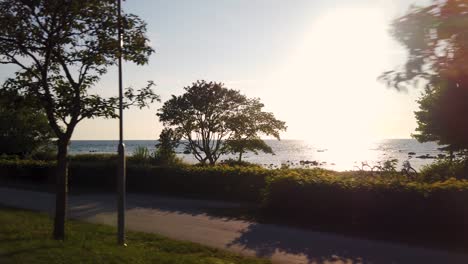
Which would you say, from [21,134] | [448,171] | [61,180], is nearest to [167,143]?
[21,134]

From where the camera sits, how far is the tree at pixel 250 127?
3538cm

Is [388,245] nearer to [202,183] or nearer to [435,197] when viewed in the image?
[435,197]

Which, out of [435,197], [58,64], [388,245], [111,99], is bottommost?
[388,245]

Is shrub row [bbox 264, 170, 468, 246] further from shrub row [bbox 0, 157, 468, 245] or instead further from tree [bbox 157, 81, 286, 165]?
tree [bbox 157, 81, 286, 165]

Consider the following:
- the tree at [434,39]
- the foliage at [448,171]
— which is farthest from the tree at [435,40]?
the foliage at [448,171]

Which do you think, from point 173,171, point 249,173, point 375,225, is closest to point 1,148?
point 173,171

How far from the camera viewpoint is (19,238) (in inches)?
444

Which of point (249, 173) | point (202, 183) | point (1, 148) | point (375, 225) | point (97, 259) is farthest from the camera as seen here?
point (1, 148)

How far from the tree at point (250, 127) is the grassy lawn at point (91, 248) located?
2190 cm

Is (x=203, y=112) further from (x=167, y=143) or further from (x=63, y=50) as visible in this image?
(x=63, y=50)

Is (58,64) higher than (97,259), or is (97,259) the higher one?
(58,64)

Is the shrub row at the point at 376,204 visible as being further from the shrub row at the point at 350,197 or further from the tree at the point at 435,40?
the tree at the point at 435,40

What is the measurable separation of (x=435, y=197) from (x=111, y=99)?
7.76m

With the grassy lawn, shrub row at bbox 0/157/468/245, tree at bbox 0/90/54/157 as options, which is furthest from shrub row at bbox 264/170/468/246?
tree at bbox 0/90/54/157
